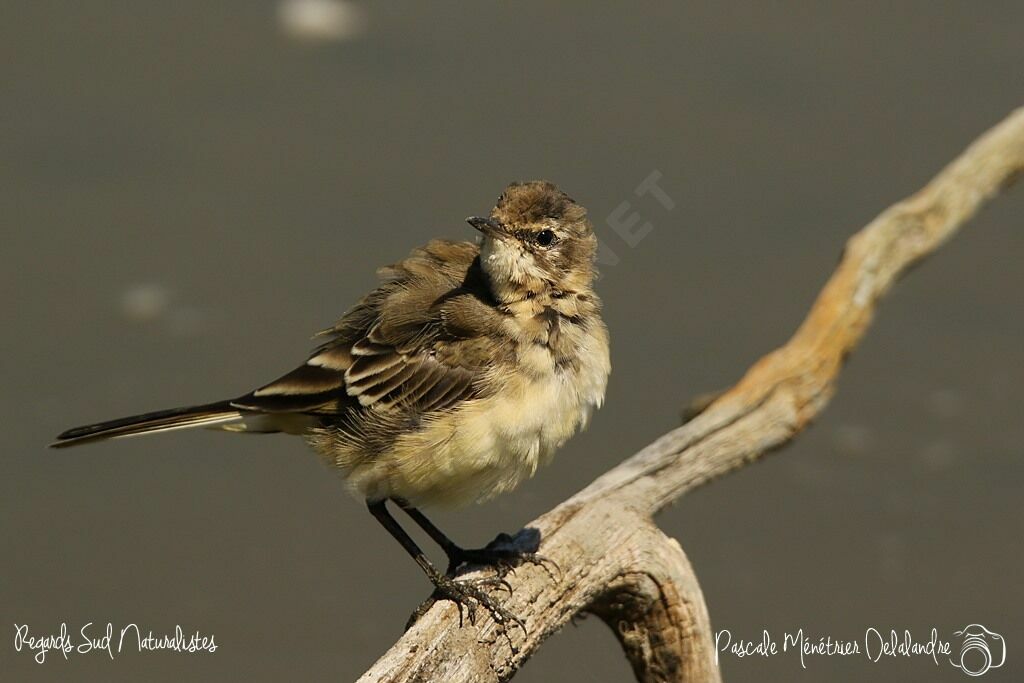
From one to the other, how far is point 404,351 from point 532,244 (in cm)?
63

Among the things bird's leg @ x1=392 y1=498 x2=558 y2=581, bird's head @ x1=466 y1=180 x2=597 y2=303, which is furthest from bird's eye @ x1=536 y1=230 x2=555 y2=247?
bird's leg @ x1=392 y1=498 x2=558 y2=581

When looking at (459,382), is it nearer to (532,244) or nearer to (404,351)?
(404,351)

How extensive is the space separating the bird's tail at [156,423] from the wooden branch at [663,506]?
3.66 feet

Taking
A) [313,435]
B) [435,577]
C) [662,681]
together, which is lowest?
[662,681]

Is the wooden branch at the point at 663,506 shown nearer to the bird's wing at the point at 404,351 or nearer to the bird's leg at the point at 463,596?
the bird's leg at the point at 463,596

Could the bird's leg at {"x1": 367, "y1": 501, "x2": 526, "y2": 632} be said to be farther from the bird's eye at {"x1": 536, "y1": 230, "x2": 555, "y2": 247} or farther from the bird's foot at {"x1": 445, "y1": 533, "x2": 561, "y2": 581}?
the bird's eye at {"x1": 536, "y1": 230, "x2": 555, "y2": 247}

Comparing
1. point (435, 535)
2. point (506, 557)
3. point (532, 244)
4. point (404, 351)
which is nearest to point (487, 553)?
point (506, 557)

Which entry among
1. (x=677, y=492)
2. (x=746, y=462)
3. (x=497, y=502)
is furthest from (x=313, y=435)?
(x=497, y=502)

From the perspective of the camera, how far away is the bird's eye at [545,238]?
5.39m

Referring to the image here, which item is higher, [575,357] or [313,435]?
[313,435]

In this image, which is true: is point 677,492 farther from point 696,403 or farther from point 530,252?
point 530,252

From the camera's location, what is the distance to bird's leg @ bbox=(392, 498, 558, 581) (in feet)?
17.5

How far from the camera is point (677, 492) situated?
580 centimetres

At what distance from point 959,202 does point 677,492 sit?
218cm
